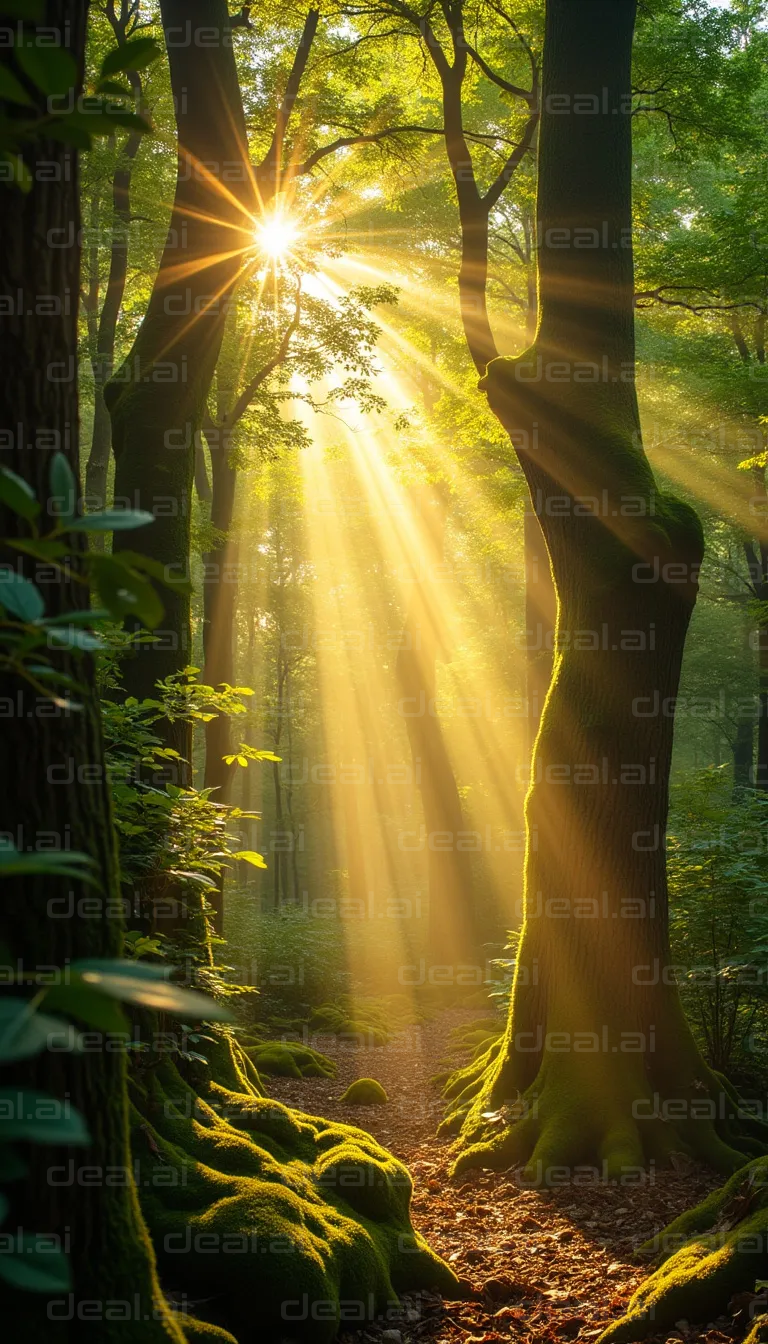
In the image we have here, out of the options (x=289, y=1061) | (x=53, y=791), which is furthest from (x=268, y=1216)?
(x=289, y=1061)

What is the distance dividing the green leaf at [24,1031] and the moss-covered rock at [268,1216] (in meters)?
3.46

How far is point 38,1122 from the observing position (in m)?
0.72

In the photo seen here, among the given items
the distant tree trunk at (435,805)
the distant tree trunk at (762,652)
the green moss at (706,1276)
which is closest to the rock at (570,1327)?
the green moss at (706,1276)

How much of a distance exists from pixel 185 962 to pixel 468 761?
28.1 meters

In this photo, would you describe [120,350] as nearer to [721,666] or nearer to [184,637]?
[184,637]

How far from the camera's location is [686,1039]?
21.1 feet

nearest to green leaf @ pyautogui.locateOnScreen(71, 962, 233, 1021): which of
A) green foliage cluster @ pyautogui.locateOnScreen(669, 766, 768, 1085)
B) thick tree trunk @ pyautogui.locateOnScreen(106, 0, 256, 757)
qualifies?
thick tree trunk @ pyautogui.locateOnScreen(106, 0, 256, 757)

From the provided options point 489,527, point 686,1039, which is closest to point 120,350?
point 489,527

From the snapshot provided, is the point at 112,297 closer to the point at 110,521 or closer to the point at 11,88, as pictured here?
the point at 11,88

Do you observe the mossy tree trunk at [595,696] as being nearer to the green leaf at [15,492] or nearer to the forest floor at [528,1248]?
the forest floor at [528,1248]

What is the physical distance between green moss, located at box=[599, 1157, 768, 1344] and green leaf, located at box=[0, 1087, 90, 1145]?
12.3ft

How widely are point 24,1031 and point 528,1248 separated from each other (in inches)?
209

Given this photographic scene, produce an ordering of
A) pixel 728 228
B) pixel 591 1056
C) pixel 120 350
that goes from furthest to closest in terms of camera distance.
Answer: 1. pixel 120 350
2. pixel 728 228
3. pixel 591 1056

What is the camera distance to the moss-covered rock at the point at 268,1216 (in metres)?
3.54
